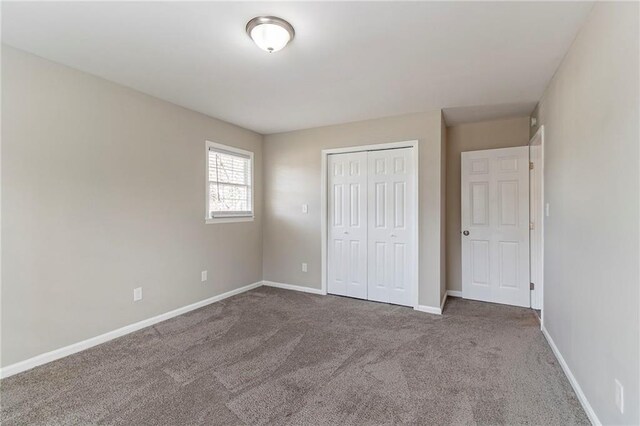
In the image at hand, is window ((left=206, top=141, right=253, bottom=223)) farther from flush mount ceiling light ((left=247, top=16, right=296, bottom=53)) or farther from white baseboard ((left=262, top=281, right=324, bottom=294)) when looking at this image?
flush mount ceiling light ((left=247, top=16, right=296, bottom=53))

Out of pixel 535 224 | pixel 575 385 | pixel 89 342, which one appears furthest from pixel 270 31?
pixel 535 224

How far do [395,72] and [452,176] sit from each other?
2235mm

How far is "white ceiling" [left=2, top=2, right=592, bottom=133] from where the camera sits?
1.88 meters

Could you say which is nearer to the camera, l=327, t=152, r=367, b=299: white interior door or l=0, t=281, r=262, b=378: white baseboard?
l=0, t=281, r=262, b=378: white baseboard

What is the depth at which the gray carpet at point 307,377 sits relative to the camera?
186 centimetres

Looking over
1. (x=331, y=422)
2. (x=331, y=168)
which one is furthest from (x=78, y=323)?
(x=331, y=168)

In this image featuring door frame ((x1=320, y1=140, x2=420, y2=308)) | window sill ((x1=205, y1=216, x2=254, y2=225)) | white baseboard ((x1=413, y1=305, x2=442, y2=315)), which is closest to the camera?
white baseboard ((x1=413, y1=305, x2=442, y2=315))

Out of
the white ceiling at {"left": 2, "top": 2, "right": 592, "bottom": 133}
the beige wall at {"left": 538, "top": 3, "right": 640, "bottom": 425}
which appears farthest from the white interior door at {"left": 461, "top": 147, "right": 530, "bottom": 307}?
the beige wall at {"left": 538, "top": 3, "right": 640, "bottom": 425}

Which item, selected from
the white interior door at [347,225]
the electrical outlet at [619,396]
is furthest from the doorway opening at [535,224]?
the electrical outlet at [619,396]

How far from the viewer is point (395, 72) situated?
269 cm

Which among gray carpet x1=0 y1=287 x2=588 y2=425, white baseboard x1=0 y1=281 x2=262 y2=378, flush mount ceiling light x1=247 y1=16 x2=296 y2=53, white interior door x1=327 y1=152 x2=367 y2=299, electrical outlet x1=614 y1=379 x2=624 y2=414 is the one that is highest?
flush mount ceiling light x1=247 y1=16 x2=296 y2=53

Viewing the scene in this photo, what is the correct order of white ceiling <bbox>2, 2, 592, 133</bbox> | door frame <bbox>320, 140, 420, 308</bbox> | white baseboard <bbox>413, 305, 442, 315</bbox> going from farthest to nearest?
1. door frame <bbox>320, 140, 420, 308</bbox>
2. white baseboard <bbox>413, 305, 442, 315</bbox>
3. white ceiling <bbox>2, 2, 592, 133</bbox>

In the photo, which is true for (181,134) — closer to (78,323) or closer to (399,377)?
(78,323)

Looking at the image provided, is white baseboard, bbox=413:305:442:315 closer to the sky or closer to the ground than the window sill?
closer to the ground
